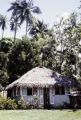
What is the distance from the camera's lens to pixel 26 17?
57625 mm

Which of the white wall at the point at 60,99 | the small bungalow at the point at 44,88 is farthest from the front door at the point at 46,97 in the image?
the white wall at the point at 60,99

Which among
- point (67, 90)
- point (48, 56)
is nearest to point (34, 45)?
point (48, 56)

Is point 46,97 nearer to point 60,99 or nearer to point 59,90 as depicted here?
point 60,99

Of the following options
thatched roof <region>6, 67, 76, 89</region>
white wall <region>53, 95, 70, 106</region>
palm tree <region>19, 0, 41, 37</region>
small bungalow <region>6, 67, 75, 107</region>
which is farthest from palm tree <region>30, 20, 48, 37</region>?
white wall <region>53, 95, 70, 106</region>

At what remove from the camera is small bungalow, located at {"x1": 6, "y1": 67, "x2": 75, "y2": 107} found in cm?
3831

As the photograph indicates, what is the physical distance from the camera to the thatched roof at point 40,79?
37969 mm

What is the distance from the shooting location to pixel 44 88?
129 feet

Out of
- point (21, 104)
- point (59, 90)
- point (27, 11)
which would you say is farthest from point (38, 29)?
point (21, 104)

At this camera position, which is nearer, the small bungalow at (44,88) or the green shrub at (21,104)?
the green shrub at (21,104)

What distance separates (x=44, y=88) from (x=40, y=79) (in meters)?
1.24

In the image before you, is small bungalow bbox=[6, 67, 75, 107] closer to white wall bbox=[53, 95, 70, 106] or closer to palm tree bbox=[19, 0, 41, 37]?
white wall bbox=[53, 95, 70, 106]

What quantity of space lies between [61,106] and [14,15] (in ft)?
80.2

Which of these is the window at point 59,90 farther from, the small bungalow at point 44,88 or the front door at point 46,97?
the front door at point 46,97

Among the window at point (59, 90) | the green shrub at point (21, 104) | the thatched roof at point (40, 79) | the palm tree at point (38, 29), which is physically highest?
the palm tree at point (38, 29)
